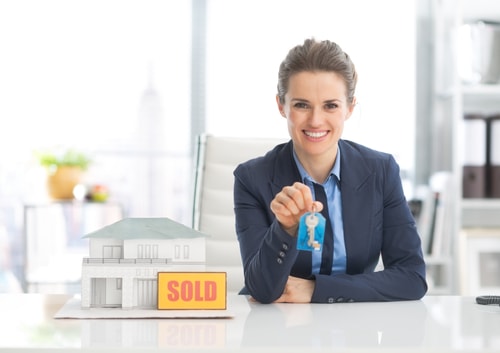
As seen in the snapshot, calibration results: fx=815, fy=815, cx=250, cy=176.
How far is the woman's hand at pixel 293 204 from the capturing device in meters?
1.54

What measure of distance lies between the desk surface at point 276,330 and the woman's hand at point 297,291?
39mm

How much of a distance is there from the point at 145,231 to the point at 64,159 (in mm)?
2245

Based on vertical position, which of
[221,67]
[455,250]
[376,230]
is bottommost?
[455,250]

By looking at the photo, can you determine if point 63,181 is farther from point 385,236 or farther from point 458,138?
point 385,236

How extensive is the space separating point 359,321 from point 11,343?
60cm

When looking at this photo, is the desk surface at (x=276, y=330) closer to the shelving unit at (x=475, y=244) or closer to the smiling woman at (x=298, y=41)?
the shelving unit at (x=475, y=244)

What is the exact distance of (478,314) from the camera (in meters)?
1.55

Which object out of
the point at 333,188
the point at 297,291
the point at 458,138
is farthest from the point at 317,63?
the point at 458,138

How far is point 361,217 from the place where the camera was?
192 cm

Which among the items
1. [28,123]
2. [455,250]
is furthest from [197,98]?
[455,250]

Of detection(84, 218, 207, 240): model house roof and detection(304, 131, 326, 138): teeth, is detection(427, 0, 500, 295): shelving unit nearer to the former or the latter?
detection(304, 131, 326, 138): teeth

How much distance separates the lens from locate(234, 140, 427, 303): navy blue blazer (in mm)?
1836

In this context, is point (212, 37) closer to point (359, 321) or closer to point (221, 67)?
point (221, 67)

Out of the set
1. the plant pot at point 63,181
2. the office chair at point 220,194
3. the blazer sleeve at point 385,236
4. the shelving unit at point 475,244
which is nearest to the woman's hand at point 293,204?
the blazer sleeve at point 385,236
